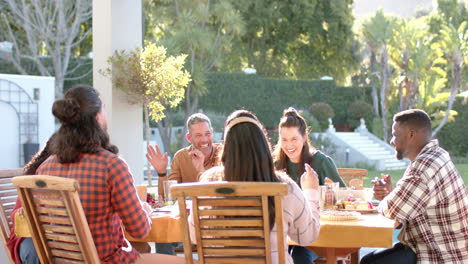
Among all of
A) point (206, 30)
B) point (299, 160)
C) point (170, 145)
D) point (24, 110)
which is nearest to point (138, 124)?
point (299, 160)

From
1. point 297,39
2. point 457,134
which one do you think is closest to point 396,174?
point 457,134

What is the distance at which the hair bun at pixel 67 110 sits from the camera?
2.56m

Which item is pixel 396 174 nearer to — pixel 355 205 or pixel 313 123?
pixel 313 123

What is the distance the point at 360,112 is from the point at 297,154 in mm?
21184

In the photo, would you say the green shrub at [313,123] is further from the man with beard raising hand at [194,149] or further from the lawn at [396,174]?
the man with beard raising hand at [194,149]

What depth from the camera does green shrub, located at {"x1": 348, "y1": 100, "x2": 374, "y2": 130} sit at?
24.7m

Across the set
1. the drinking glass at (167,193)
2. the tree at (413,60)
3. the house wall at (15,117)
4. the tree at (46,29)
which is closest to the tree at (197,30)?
the tree at (46,29)

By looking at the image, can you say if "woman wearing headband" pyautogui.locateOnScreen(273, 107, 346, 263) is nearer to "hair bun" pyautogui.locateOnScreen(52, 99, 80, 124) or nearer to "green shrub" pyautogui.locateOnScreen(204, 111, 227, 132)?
"hair bun" pyautogui.locateOnScreen(52, 99, 80, 124)

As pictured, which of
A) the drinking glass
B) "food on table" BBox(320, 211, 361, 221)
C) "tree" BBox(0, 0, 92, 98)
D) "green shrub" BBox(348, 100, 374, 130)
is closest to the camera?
"food on table" BBox(320, 211, 361, 221)

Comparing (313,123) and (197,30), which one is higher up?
(197,30)

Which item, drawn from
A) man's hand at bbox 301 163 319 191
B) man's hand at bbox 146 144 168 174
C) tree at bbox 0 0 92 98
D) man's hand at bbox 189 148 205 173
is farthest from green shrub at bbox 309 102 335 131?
man's hand at bbox 301 163 319 191

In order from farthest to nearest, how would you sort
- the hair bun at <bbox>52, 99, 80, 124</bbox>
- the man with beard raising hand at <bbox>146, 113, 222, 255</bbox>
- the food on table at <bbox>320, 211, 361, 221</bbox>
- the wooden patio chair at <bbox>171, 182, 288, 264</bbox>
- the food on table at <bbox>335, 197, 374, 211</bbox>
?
the man with beard raising hand at <bbox>146, 113, 222, 255</bbox> < the food on table at <bbox>335, 197, 374, 211</bbox> < the food on table at <bbox>320, 211, 361, 221</bbox> < the hair bun at <bbox>52, 99, 80, 124</bbox> < the wooden patio chair at <bbox>171, 182, 288, 264</bbox>

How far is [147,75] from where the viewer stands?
21.6ft

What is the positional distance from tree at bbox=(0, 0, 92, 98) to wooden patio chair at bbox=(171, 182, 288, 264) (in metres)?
20.3
